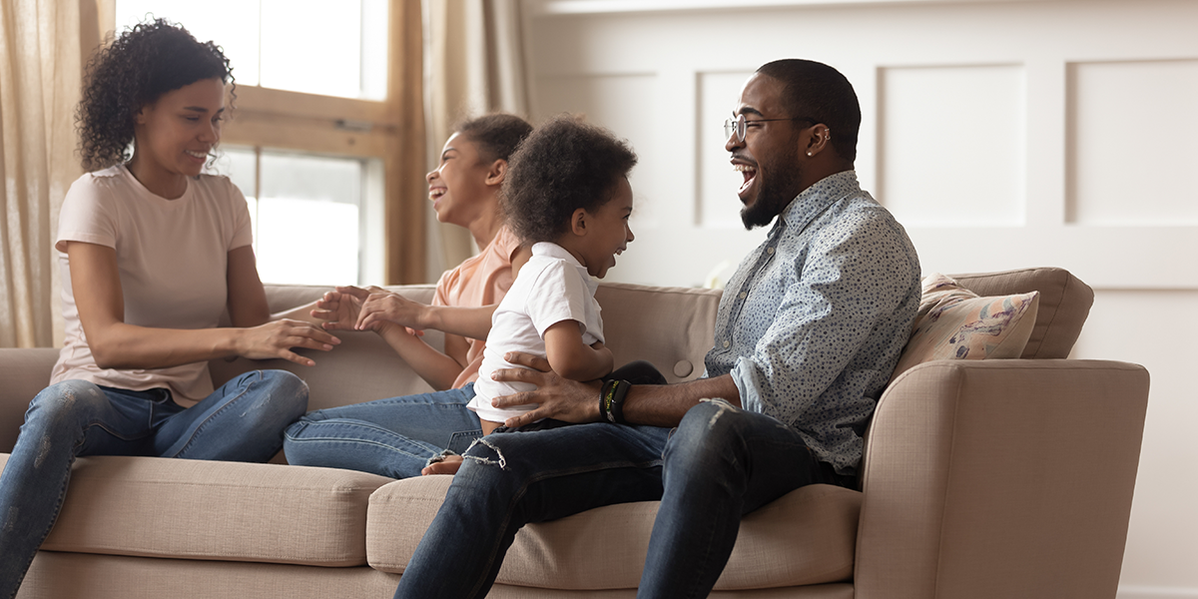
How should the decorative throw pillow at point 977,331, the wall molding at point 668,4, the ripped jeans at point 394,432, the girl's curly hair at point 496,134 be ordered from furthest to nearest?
the wall molding at point 668,4
the girl's curly hair at point 496,134
the ripped jeans at point 394,432
the decorative throw pillow at point 977,331

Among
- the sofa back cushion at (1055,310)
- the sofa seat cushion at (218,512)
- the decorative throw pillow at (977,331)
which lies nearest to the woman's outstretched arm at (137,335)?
the sofa seat cushion at (218,512)

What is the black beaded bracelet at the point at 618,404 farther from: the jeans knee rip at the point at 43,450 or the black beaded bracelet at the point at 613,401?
the jeans knee rip at the point at 43,450

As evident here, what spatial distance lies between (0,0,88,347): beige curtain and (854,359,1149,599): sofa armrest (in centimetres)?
196

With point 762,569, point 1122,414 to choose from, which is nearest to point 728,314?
point 762,569

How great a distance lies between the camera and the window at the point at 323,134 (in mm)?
2920

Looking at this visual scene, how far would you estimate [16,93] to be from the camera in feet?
7.48

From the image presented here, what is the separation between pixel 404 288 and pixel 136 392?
0.61 m

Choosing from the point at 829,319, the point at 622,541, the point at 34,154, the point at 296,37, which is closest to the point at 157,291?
the point at 34,154

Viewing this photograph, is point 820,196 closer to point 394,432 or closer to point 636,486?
point 636,486

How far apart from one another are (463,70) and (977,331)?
219cm

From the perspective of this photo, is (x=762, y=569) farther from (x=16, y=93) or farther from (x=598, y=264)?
(x=16, y=93)

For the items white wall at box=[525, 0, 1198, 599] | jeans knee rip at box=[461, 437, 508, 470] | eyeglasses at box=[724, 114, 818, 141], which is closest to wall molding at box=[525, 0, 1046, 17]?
white wall at box=[525, 0, 1198, 599]

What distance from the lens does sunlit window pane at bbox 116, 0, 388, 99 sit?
287 cm

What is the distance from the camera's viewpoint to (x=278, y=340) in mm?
1805
